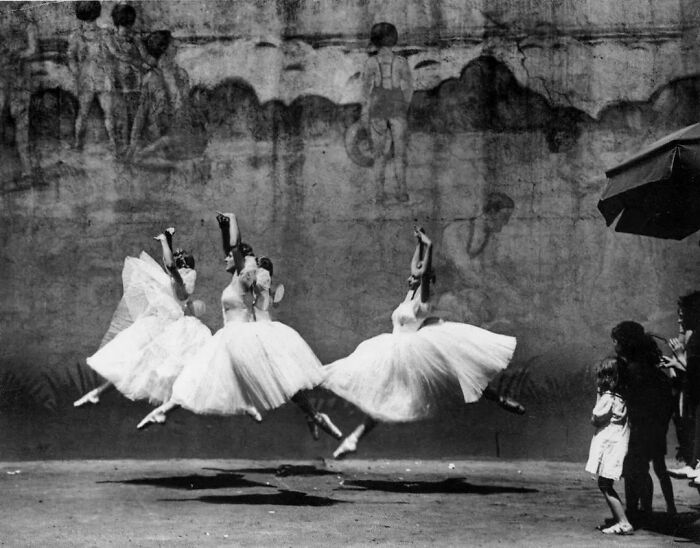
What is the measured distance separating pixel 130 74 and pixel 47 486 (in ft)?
13.1

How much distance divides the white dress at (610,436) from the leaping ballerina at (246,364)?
122 inches

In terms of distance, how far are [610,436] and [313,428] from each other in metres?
3.52

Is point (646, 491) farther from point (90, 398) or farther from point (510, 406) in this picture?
point (90, 398)

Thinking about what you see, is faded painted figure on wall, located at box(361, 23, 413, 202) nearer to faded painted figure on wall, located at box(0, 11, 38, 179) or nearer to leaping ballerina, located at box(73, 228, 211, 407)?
leaping ballerina, located at box(73, 228, 211, 407)

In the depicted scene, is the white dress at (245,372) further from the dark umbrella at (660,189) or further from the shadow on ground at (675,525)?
the shadow on ground at (675,525)

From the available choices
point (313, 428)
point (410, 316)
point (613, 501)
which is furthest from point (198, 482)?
point (613, 501)

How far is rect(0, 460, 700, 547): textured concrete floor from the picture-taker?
820cm

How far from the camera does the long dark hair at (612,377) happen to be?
830 cm

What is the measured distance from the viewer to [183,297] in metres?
11.2

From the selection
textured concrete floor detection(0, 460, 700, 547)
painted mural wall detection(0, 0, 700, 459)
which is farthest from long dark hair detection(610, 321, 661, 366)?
painted mural wall detection(0, 0, 700, 459)

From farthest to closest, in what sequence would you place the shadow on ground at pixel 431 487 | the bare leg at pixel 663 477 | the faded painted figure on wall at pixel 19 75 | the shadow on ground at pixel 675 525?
the faded painted figure on wall at pixel 19 75 < the shadow on ground at pixel 431 487 < the bare leg at pixel 663 477 < the shadow on ground at pixel 675 525

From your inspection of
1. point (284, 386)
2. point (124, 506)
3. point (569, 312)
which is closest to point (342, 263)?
point (284, 386)

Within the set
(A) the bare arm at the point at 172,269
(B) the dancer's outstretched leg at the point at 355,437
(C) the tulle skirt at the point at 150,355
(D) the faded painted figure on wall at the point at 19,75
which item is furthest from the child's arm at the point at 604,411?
(D) the faded painted figure on wall at the point at 19,75

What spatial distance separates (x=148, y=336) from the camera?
11.1 meters
